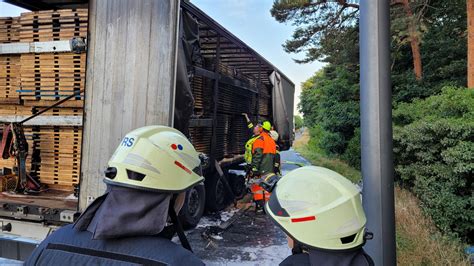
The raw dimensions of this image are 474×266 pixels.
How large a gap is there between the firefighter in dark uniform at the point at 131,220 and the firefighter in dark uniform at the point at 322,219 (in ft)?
1.53

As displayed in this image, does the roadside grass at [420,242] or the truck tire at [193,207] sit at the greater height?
the truck tire at [193,207]

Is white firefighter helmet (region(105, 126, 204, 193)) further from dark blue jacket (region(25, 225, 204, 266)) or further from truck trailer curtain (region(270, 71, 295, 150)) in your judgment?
→ truck trailer curtain (region(270, 71, 295, 150))

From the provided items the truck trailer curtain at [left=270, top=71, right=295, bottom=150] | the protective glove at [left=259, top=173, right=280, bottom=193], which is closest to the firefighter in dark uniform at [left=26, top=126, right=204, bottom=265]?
the protective glove at [left=259, top=173, right=280, bottom=193]

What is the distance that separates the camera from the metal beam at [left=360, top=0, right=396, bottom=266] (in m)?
2.41

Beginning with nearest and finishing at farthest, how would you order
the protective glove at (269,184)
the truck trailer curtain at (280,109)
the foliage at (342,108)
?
the protective glove at (269,184) → the truck trailer curtain at (280,109) → the foliage at (342,108)

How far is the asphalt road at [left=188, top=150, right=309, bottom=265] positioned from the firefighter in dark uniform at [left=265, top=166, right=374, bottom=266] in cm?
313

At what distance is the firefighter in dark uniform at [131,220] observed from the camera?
48.0 inches

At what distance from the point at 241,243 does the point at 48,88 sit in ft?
10.9

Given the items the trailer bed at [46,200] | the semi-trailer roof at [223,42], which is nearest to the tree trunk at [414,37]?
the semi-trailer roof at [223,42]

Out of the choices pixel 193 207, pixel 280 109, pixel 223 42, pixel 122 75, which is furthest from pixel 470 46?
pixel 122 75

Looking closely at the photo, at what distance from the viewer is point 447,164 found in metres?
6.85

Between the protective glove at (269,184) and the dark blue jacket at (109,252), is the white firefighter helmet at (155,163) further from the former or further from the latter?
the protective glove at (269,184)

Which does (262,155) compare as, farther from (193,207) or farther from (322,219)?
(322,219)

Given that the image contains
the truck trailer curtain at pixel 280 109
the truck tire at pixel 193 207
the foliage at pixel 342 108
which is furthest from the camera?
the foliage at pixel 342 108
